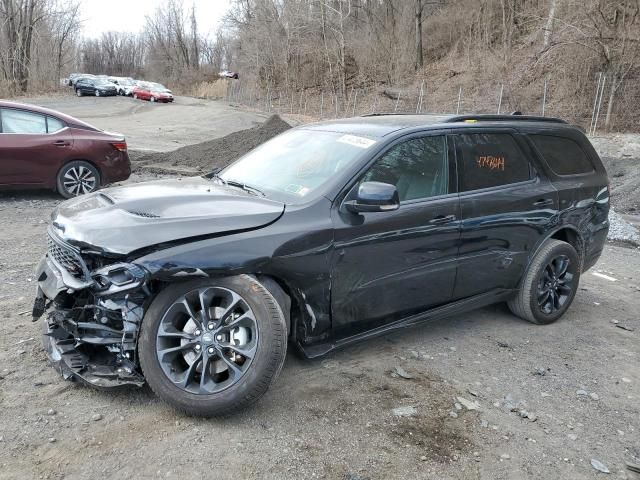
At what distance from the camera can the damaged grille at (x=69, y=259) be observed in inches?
126

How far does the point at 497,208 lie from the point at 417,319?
113 cm

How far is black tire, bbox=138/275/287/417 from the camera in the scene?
312cm

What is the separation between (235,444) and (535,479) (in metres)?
1.57

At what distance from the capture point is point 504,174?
15.1 feet

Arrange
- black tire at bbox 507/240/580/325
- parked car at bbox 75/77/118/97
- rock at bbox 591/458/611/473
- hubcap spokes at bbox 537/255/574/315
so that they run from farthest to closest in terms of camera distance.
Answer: parked car at bbox 75/77/118/97
hubcap spokes at bbox 537/255/574/315
black tire at bbox 507/240/580/325
rock at bbox 591/458/611/473

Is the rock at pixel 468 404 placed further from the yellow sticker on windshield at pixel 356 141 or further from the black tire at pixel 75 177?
the black tire at pixel 75 177

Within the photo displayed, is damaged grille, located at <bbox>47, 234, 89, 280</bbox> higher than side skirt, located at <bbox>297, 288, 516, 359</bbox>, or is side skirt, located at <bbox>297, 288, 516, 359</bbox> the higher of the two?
damaged grille, located at <bbox>47, 234, 89, 280</bbox>

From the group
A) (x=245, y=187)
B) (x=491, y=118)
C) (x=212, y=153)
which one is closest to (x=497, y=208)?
(x=491, y=118)

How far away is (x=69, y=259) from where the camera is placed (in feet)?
11.0

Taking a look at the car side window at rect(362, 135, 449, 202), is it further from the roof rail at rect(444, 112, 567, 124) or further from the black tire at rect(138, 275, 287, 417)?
the black tire at rect(138, 275, 287, 417)

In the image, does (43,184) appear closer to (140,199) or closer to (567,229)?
(140,199)

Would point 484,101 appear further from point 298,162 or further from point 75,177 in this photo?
point 298,162

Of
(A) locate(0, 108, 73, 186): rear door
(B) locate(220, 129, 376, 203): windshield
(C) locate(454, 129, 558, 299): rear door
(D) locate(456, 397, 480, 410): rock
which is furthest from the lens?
(A) locate(0, 108, 73, 186): rear door

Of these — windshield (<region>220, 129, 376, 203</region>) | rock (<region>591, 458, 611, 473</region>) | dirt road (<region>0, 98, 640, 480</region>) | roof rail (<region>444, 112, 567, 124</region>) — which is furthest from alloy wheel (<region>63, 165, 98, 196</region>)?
rock (<region>591, 458, 611, 473</region>)
